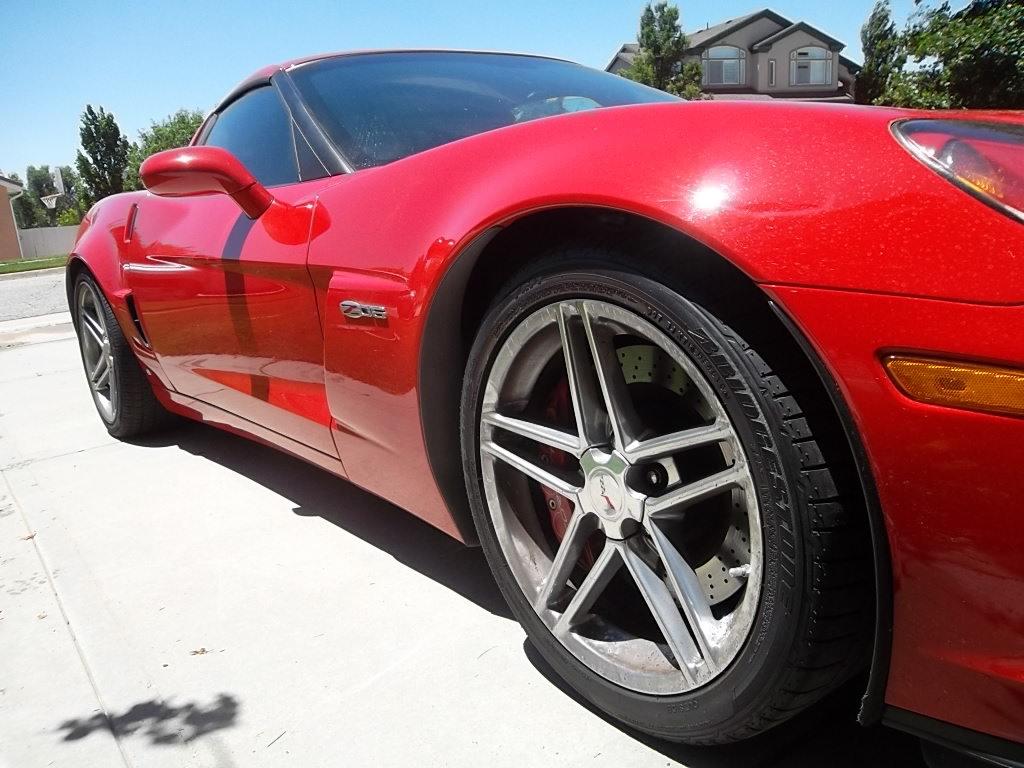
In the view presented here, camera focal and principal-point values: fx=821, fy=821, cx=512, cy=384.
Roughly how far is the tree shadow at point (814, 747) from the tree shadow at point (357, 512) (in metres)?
0.64

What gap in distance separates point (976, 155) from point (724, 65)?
50159 millimetres

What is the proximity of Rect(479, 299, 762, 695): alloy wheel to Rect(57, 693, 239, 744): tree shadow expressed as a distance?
0.70 meters

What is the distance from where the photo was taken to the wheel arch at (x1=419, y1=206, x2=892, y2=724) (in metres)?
1.11

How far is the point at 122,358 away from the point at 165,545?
4.07 ft

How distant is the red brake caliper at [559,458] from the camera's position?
1689 millimetres

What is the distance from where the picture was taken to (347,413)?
2037mm

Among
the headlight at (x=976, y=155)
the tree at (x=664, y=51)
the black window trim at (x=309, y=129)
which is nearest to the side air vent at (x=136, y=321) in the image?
the black window trim at (x=309, y=129)

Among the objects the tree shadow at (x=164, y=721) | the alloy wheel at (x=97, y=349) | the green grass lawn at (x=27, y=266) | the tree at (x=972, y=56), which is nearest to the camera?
the tree shadow at (x=164, y=721)

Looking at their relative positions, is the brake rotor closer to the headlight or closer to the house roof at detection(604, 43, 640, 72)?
the headlight

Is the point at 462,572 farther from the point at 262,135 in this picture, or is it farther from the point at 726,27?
the point at 726,27

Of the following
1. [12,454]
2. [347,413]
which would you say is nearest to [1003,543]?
[347,413]

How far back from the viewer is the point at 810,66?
47.2m

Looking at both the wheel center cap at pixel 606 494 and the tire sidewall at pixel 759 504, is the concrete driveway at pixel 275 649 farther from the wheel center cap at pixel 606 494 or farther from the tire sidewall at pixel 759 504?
the wheel center cap at pixel 606 494

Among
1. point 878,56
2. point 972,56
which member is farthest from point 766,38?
point 972,56
